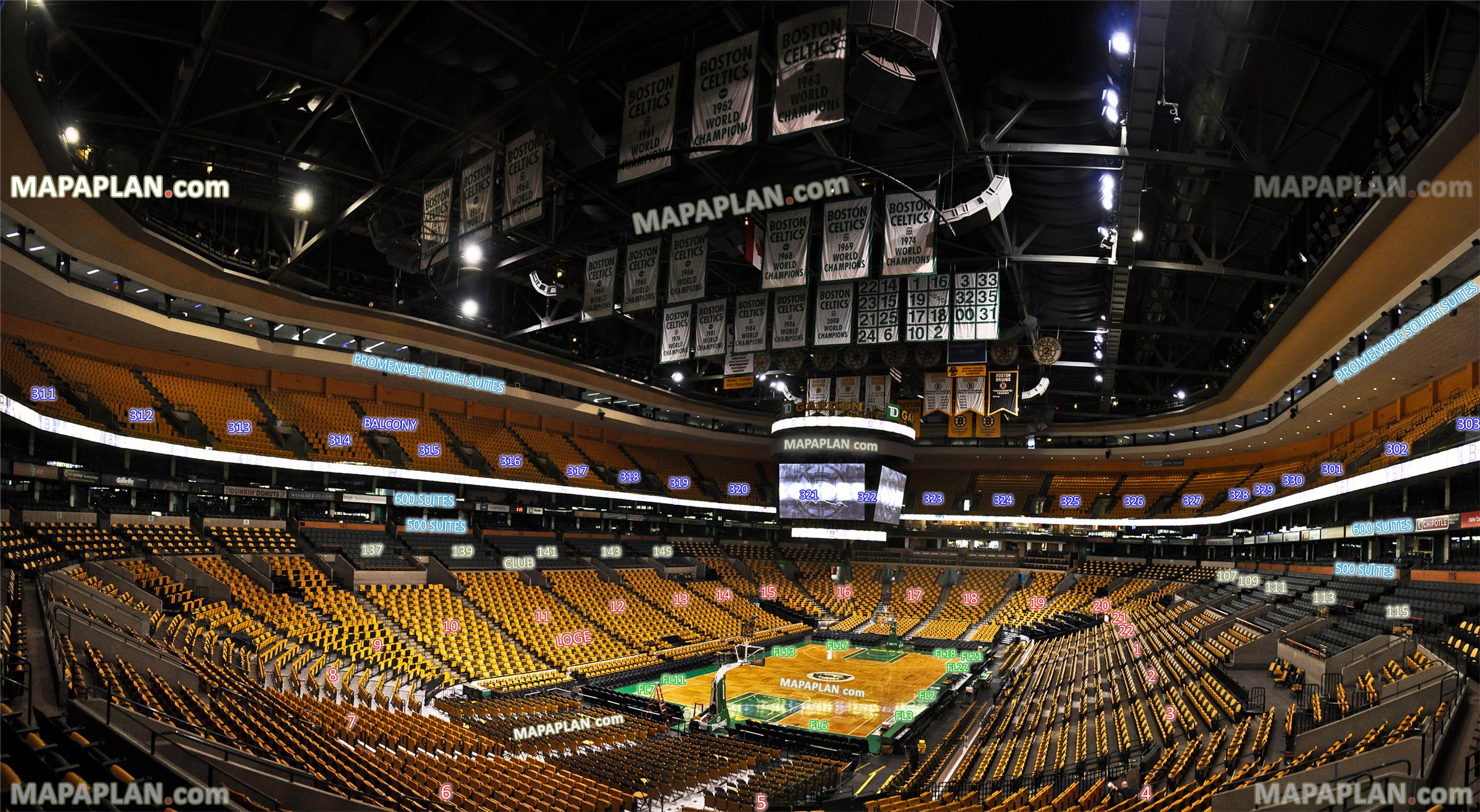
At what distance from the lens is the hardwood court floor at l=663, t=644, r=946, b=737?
26094 mm

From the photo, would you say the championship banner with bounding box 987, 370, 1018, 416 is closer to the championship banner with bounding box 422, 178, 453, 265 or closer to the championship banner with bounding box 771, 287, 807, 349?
the championship banner with bounding box 771, 287, 807, 349

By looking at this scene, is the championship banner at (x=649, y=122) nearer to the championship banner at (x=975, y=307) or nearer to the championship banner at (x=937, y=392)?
the championship banner at (x=975, y=307)

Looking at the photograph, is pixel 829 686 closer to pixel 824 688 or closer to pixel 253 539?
pixel 824 688

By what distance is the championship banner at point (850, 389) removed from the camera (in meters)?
32.2

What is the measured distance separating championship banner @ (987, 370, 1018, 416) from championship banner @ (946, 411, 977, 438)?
11.8 ft

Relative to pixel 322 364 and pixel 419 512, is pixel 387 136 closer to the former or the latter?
pixel 322 364

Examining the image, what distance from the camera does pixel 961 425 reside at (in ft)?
109

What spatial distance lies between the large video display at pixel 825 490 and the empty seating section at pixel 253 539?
20074 millimetres

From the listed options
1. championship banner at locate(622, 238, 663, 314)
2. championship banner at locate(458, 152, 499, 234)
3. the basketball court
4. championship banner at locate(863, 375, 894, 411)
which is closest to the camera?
championship banner at locate(458, 152, 499, 234)

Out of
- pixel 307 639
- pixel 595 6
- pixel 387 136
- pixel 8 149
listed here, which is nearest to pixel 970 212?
pixel 595 6

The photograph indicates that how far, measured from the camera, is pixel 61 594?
16.0m

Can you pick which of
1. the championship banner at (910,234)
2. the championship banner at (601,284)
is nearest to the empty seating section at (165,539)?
the championship banner at (601,284)

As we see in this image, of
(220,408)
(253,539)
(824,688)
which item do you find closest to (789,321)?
(824,688)

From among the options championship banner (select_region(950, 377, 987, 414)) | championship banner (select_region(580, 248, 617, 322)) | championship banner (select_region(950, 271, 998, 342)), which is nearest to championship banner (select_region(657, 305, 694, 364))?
championship banner (select_region(580, 248, 617, 322))
